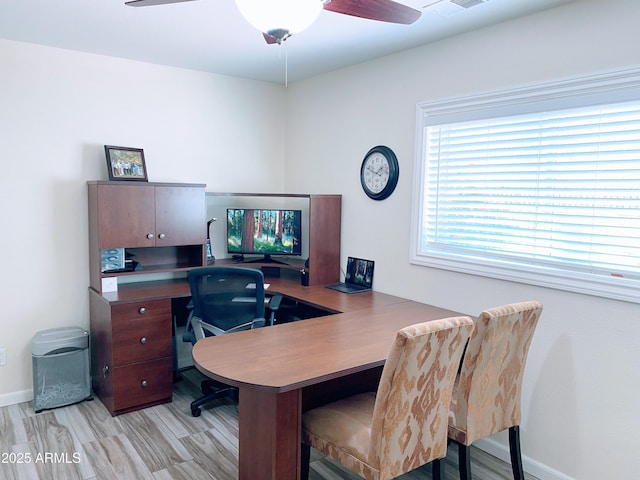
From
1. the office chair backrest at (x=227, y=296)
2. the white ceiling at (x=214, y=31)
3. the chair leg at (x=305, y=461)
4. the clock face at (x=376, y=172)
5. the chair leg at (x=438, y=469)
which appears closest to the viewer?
the chair leg at (x=438, y=469)

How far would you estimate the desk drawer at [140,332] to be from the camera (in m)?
3.06

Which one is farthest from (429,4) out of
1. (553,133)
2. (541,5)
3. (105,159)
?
(105,159)

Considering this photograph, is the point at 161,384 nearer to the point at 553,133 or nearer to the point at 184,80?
the point at 184,80

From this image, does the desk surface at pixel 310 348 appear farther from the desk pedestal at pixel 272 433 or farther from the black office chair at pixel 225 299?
the black office chair at pixel 225 299

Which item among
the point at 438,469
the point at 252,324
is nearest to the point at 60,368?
the point at 252,324

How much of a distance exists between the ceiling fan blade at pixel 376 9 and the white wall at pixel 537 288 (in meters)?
0.95

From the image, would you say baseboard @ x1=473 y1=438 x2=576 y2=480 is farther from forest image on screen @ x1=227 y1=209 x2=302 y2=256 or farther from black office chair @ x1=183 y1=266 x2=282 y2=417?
forest image on screen @ x1=227 y1=209 x2=302 y2=256

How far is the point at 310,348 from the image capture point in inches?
83.5

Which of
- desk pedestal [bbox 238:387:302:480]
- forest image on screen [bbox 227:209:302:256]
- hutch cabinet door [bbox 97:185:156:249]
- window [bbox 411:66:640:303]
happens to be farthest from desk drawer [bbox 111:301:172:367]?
window [bbox 411:66:640:303]

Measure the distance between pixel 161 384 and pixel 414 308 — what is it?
5.97 feet

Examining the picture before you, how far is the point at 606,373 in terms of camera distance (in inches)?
89.3

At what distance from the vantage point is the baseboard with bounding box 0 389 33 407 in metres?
3.23

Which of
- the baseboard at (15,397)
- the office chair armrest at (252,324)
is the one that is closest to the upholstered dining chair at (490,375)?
the office chair armrest at (252,324)

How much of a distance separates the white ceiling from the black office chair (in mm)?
1437
